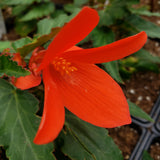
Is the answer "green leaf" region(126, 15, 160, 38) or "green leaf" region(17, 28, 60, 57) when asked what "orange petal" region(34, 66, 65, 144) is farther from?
"green leaf" region(126, 15, 160, 38)

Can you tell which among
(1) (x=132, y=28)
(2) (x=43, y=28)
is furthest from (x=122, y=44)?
(1) (x=132, y=28)

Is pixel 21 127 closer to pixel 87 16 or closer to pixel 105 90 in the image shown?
pixel 105 90

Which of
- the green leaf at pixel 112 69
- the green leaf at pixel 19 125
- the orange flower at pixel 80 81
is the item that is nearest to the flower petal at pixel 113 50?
A: the orange flower at pixel 80 81

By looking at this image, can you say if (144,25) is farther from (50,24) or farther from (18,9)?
(18,9)

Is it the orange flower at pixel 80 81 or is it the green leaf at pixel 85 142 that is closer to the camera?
the orange flower at pixel 80 81

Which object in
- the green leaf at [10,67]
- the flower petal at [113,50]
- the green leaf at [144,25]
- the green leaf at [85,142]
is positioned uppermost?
the flower petal at [113,50]

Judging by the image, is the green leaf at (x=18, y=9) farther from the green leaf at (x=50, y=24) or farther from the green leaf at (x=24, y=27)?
the green leaf at (x=50, y=24)
